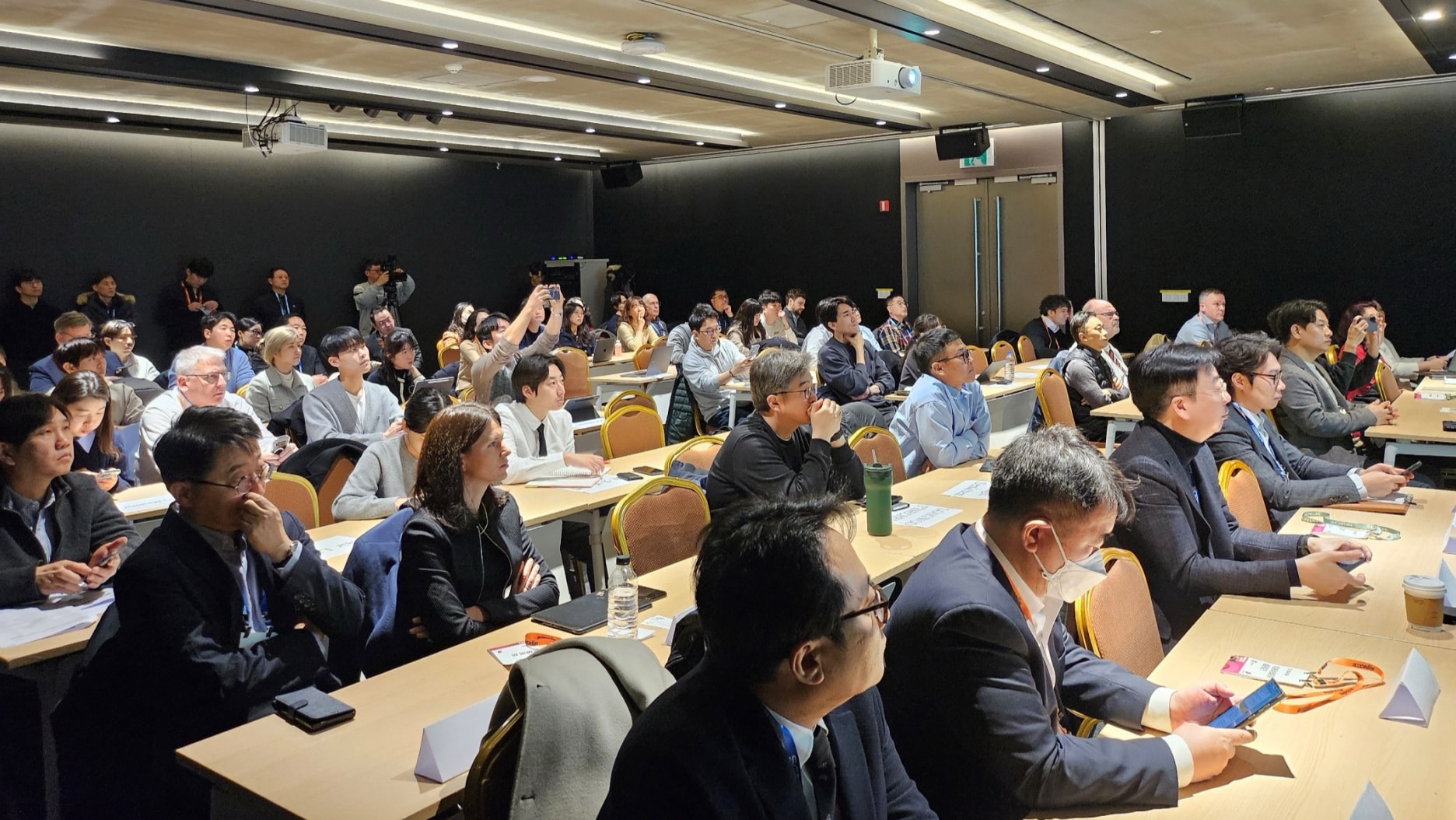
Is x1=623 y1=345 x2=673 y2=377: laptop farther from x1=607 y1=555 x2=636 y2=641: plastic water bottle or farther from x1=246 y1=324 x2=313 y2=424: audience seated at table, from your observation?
x1=607 y1=555 x2=636 y2=641: plastic water bottle

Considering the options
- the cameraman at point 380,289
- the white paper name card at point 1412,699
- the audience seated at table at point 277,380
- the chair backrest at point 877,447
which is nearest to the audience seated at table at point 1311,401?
the chair backrest at point 877,447

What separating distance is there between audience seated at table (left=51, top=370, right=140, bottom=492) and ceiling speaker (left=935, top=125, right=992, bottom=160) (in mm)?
9254

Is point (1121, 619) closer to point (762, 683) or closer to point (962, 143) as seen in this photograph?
point (762, 683)

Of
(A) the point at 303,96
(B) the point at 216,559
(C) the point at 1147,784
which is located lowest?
(C) the point at 1147,784

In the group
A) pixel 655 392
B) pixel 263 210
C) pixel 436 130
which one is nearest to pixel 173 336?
pixel 263 210

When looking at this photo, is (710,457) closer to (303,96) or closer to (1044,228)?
(303,96)

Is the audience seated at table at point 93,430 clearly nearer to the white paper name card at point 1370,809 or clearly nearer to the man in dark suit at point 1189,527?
the man in dark suit at point 1189,527

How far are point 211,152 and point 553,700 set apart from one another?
12.5 m

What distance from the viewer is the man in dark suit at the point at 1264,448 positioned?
400 cm

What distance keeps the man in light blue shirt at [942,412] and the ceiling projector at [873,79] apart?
6.82ft

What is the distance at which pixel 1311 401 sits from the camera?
561cm

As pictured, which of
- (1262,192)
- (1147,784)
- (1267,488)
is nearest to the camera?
(1147,784)

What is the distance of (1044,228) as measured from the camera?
12.5 metres

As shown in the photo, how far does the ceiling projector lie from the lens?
666cm
